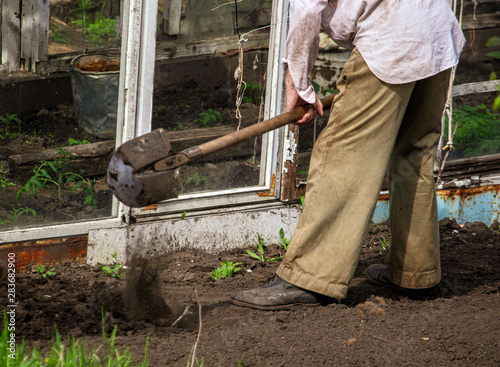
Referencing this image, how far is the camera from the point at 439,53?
2.91 m

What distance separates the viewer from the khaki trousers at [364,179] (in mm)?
2936

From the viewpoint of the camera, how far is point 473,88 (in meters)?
4.53

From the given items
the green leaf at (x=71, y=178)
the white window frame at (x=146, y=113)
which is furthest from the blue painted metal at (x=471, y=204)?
the green leaf at (x=71, y=178)

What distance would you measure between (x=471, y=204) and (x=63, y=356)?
10.6 feet

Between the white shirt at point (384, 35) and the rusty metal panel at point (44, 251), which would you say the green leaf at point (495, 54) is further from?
the rusty metal panel at point (44, 251)

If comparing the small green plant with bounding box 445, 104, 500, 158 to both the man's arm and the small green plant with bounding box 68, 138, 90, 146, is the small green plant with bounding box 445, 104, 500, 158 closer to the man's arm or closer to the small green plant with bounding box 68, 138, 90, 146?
the man's arm

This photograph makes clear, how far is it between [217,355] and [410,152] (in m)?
1.47

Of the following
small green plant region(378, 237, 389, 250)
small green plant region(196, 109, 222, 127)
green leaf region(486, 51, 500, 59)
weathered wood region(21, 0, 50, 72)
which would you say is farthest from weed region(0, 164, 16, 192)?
green leaf region(486, 51, 500, 59)

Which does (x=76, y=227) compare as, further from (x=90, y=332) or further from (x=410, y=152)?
(x=410, y=152)

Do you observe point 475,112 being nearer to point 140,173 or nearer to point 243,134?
point 243,134

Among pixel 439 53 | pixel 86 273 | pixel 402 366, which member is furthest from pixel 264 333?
pixel 439 53

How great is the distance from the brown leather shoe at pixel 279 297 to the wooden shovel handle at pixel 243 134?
2.62ft

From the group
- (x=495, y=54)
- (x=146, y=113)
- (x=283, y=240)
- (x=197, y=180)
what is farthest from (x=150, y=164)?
(x=495, y=54)

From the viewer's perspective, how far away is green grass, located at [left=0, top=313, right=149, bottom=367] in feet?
7.55
